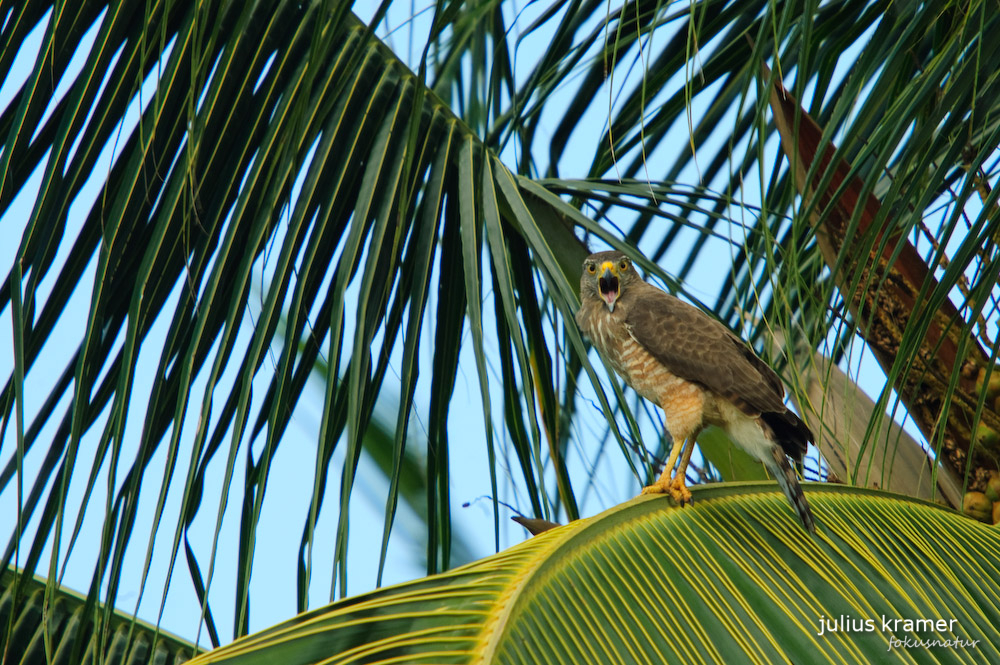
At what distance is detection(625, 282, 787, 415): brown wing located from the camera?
3.12 m

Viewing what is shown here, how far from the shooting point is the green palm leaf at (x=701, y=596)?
1.54m

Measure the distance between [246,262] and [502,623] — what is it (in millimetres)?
1260

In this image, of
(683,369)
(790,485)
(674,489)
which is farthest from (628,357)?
(790,485)

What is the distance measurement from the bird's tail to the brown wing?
0.83ft

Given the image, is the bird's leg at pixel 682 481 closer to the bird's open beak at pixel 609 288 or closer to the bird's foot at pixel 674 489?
the bird's foot at pixel 674 489

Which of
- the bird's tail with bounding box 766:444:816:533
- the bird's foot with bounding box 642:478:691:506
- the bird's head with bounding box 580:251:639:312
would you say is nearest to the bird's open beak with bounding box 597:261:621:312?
the bird's head with bounding box 580:251:639:312

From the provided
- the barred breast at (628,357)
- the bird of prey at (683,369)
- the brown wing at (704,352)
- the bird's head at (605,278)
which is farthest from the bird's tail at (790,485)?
the bird's head at (605,278)

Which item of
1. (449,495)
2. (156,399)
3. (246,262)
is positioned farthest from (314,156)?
(449,495)

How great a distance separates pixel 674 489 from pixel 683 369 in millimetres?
706

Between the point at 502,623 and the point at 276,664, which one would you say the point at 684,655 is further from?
the point at 276,664

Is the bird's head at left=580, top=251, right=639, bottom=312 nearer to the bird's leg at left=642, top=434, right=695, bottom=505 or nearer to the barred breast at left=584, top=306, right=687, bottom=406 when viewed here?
the barred breast at left=584, top=306, right=687, bottom=406

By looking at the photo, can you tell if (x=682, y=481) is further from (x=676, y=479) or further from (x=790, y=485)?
(x=790, y=485)

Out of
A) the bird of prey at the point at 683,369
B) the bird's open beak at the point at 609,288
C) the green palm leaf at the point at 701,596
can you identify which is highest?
the bird's open beak at the point at 609,288

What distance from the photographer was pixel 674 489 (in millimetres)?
2676
